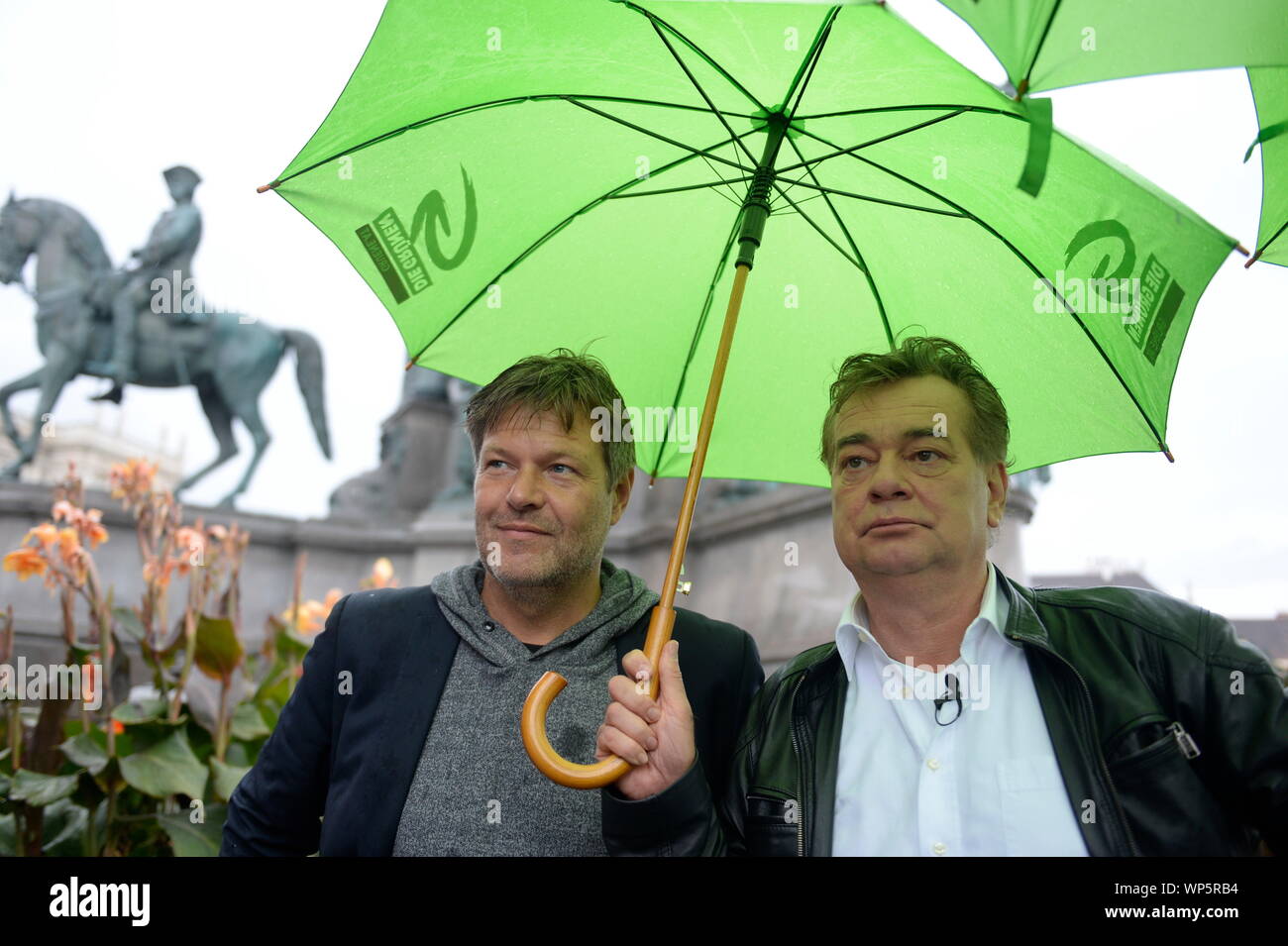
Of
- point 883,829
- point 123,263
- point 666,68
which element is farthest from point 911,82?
point 123,263

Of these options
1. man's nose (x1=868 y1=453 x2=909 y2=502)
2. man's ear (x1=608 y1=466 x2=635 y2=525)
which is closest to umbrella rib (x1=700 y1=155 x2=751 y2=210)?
man's ear (x1=608 y1=466 x2=635 y2=525)

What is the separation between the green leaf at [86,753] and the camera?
339 cm

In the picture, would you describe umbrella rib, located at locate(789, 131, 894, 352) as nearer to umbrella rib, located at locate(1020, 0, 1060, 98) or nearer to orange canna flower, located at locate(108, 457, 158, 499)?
umbrella rib, located at locate(1020, 0, 1060, 98)

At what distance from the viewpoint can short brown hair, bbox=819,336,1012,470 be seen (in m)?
2.10

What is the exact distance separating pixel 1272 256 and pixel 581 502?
4.84 ft

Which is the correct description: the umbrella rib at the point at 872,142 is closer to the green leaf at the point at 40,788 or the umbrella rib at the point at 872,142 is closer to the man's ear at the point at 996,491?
the man's ear at the point at 996,491

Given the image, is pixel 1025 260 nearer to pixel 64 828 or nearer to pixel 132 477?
pixel 64 828

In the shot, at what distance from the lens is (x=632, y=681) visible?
1770 mm

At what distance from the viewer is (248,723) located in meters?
3.96

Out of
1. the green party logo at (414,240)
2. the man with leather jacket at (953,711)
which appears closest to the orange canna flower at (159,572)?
the green party logo at (414,240)

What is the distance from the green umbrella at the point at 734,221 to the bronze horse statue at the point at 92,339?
8.93 metres

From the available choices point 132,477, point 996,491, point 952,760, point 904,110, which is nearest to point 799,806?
point 952,760

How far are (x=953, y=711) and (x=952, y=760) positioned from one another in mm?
95

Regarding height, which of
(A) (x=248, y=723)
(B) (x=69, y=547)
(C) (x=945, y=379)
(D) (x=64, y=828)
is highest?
(B) (x=69, y=547)
